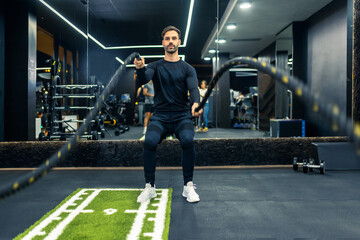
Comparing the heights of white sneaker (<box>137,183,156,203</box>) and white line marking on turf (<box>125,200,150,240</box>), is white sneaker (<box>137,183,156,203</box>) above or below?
above

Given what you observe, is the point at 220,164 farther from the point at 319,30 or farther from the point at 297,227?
the point at 319,30

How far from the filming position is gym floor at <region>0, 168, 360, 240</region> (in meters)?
1.75

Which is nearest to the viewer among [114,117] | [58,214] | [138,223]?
[138,223]

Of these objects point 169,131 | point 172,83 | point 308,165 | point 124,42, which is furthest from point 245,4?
point 169,131

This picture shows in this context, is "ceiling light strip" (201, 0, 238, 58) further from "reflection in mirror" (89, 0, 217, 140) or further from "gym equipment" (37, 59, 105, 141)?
"gym equipment" (37, 59, 105, 141)

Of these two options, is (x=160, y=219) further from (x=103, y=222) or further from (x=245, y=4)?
(x=245, y=4)

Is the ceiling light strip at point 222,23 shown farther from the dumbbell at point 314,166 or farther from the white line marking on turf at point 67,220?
the white line marking on turf at point 67,220

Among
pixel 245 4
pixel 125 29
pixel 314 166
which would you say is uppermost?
pixel 245 4

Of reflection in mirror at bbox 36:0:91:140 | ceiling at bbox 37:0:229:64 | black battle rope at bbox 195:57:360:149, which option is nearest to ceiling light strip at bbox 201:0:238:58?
ceiling at bbox 37:0:229:64

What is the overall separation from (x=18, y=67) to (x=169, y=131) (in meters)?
3.38

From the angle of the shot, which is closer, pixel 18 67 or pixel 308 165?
pixel 308 165

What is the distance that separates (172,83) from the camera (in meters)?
2.38

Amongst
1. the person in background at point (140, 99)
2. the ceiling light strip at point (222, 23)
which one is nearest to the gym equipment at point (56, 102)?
the person in background at point (140, 99)

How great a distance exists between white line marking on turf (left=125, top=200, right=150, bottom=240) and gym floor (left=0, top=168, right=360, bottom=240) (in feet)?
0.74
